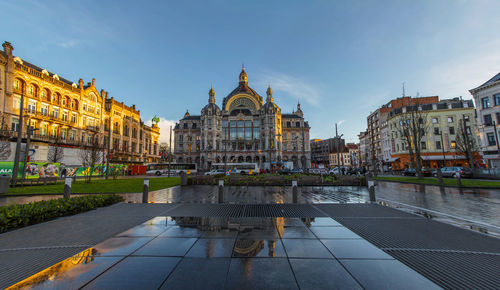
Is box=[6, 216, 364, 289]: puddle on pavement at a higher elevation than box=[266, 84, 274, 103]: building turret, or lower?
lower

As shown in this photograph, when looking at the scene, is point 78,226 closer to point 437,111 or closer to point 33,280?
point 33,280

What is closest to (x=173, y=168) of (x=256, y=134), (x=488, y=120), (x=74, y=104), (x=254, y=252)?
(x=74, y=104)

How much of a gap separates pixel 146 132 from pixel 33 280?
2941 inches

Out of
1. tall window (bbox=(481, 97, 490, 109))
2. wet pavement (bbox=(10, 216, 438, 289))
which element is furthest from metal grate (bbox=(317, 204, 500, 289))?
tall window (bbox=(481, 97, 490, 109))

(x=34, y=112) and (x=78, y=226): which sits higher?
(x=34, y=112)

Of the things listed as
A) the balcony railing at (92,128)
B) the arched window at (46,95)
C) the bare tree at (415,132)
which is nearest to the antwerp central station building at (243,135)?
the bare tree at (415,132)

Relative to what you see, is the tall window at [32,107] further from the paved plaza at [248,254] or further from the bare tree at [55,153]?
the paved plaza at [248,254]

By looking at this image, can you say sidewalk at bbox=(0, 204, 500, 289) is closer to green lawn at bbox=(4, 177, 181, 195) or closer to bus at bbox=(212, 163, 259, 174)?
green lawn at bbox=(4, 177, 181, 195)

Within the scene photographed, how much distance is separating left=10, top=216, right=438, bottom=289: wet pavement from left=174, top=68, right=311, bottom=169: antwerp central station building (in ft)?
200

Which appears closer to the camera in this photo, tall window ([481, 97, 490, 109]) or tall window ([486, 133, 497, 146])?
tall window ([486, 133, 497, 146])

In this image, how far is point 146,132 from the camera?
230ft

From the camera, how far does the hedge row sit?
6066 mm

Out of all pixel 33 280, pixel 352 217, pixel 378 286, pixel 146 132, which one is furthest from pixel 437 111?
pixel 146 132

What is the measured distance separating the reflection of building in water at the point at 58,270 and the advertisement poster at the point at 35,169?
102 feet
